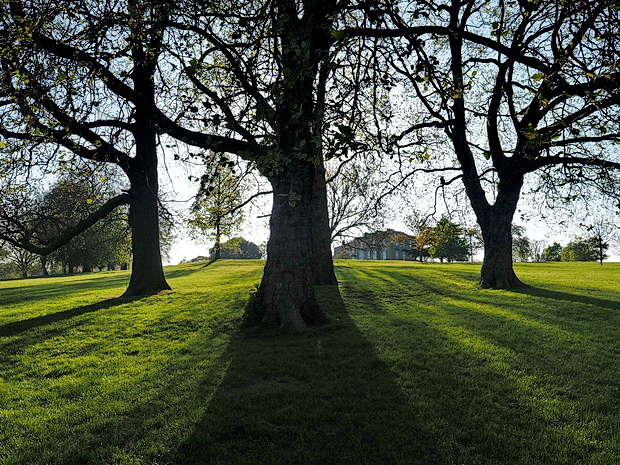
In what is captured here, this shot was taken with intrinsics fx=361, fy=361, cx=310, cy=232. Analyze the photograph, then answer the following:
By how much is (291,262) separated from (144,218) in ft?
27.2

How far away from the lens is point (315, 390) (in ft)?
17.3

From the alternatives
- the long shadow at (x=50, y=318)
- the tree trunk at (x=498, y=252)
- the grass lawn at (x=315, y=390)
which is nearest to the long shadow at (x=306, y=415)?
the grass lawn at (x=315, y=390)

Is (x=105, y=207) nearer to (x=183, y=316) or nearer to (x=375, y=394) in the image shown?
(x=183, y=316)

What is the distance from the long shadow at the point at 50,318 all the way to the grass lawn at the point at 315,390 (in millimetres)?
97

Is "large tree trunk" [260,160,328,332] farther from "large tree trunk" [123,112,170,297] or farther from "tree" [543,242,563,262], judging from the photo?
"tree" [543,242,563,262]

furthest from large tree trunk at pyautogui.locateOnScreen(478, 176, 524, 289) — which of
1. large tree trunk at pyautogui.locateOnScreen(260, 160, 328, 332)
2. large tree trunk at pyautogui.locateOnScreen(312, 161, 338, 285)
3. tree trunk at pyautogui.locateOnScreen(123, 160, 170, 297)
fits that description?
tree trunk at pyautogui.locateOnScreen(123, 160, 170, 297)

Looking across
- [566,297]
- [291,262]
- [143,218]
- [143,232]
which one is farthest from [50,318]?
[566,297]

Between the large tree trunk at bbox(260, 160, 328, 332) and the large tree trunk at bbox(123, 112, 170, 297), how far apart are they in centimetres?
749

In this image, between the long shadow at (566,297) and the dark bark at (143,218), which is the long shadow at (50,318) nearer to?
the dark bark at (143,218)

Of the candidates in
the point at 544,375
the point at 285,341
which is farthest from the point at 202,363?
the point at 544,375

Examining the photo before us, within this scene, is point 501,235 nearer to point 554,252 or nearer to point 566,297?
→ point 566,297

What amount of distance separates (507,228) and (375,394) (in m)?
13.3

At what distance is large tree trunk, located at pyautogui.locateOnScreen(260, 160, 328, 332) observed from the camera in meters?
8.77

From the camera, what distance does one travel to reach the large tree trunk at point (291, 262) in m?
8.77
